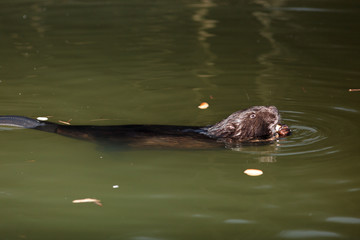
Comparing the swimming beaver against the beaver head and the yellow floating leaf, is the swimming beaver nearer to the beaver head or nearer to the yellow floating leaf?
the beaver head

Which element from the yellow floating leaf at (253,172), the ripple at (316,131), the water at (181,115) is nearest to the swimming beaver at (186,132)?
the water at (181,115)

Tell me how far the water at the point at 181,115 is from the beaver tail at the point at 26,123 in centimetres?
9

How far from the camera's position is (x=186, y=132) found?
6.94 m

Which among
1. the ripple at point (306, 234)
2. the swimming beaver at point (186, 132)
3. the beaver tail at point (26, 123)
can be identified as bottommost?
the ripple at point (306, 234)

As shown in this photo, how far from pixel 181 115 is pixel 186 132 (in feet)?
3.98

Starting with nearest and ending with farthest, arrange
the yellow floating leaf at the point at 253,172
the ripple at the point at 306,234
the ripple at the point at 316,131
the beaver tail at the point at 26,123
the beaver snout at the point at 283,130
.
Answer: the ripple at the point at 306,234
the yellow floating leaf at the point at 253,172
the ripple at the point at 316,131
the beaver snout at the point at 283,130
the beaver tail at the point at 26,123

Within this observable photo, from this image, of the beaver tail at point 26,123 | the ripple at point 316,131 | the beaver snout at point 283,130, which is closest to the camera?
the ripple at point 316,131

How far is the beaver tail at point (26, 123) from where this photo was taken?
7.31m

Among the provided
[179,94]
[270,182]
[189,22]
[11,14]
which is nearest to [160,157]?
[270,182]

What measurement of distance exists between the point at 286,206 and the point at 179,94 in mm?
4113

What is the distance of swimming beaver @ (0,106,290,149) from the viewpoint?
6.75m

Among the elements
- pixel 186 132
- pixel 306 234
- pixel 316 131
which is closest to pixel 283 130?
pixel 316 131

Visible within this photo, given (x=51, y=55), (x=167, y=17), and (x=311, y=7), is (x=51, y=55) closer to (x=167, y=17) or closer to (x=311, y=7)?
(x=167, y=17)

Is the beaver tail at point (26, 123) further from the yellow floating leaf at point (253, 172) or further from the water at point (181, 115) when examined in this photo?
the yellow floating leaf at point (253, 172)
